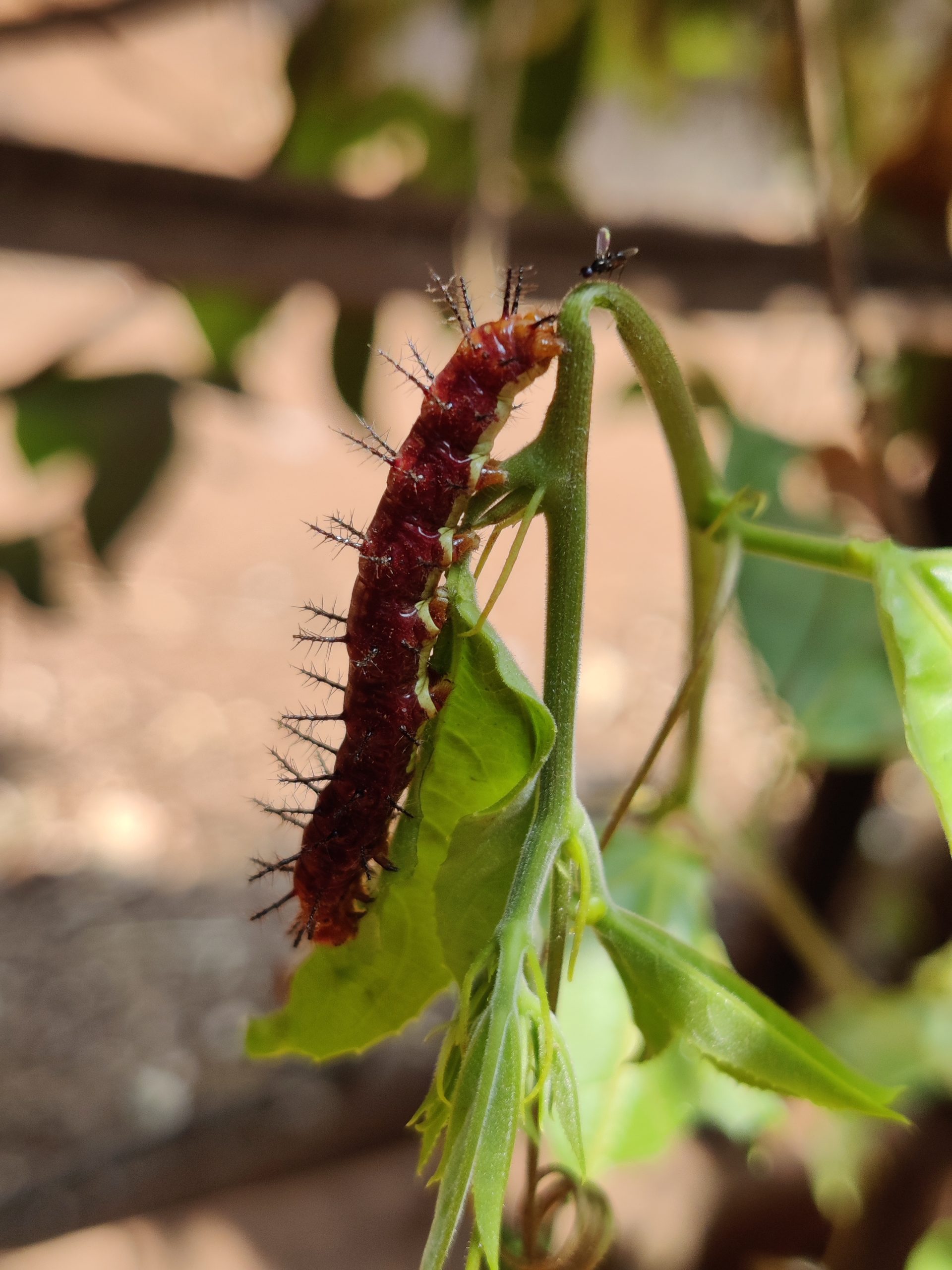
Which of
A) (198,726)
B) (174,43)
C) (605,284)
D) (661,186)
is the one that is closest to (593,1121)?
(605,284)

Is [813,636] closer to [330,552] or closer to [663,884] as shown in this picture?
[663,884]

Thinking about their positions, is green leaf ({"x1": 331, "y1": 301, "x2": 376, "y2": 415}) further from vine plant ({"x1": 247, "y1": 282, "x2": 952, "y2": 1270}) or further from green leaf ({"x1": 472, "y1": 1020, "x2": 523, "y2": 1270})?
green leaf ({"x1": 472, "y1": 1020, "x2": 523, "y2": 1270})

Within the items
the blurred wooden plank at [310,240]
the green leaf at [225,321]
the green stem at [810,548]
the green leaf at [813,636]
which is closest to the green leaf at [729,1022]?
the green stem at [810,548]

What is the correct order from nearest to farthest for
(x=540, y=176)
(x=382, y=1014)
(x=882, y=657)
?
(x=382, y=1014)
(x=882, y=657)
(x=540, y=176)

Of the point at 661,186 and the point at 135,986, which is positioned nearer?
the point at 135,986

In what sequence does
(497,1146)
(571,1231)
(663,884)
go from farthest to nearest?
(663,884) → (571,1231) → (497,1146)

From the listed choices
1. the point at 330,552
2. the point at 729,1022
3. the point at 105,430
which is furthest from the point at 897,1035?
the point at 330,552

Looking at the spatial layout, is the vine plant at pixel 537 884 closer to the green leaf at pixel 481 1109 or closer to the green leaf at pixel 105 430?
the green leaf at pixel 481 1109

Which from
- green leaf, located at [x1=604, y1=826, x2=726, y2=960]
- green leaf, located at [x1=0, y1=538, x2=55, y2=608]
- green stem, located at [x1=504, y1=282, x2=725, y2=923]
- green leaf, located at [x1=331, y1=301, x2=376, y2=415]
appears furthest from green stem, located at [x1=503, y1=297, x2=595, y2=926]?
green leaf, located at [x1=0, y1=538, x2=55, y2=608]

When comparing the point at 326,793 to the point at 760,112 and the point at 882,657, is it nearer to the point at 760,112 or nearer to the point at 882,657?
the point at 882,657
